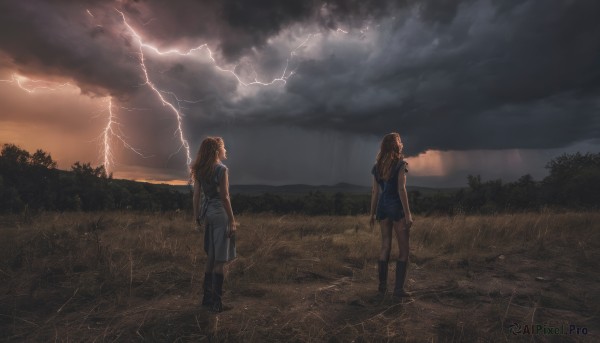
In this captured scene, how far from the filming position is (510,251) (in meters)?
7.55

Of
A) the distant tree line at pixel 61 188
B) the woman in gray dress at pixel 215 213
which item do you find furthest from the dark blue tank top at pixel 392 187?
the distant tree line at pixel 61 188

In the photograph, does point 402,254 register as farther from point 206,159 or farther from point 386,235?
point 206,159

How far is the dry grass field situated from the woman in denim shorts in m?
0.43

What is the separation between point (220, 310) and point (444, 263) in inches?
179

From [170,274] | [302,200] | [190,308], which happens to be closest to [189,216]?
[170,274]

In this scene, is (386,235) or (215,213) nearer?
(215,213)

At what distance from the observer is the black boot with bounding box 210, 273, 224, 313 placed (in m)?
4.40

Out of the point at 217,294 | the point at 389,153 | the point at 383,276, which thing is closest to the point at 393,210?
the point at 389,153

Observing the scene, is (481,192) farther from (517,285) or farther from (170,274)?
(170,274)

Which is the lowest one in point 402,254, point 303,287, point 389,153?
point 303,287

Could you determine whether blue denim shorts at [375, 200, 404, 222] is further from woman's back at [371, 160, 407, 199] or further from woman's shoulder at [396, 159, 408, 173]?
woman's shoulder at [396, 159, 408, 173]

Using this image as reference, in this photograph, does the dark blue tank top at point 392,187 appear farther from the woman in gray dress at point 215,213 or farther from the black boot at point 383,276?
the woman in gray dress at point 215,213

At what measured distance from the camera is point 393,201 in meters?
5.01

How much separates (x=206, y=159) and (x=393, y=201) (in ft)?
8.32
